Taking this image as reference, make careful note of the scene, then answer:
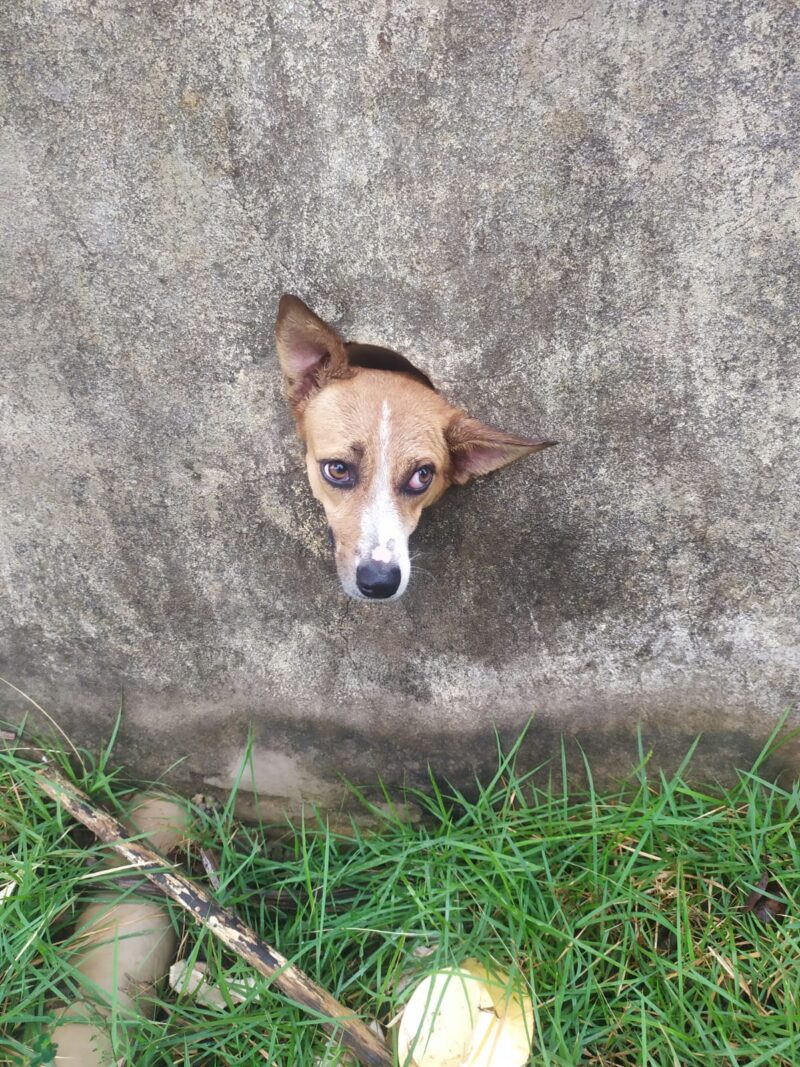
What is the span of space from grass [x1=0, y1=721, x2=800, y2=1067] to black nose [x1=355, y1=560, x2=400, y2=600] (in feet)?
3.14

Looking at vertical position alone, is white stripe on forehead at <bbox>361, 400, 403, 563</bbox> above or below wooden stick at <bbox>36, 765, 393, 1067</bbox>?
above

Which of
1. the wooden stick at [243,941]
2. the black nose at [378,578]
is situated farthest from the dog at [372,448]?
the wooden stick at [243,941]

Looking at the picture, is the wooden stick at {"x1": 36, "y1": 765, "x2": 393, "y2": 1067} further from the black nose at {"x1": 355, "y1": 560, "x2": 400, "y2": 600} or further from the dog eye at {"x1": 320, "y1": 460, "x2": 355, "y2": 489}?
the dog eye at {"x1": 320, "y1": 460, "x2": 355, "y2": 489}

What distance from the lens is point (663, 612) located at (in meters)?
2.66

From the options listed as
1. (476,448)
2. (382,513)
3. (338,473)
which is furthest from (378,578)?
(476,448)

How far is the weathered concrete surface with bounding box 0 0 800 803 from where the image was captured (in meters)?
2.17

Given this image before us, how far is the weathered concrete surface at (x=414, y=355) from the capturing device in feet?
7.13

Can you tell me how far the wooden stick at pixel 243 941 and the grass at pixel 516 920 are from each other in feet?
0.24

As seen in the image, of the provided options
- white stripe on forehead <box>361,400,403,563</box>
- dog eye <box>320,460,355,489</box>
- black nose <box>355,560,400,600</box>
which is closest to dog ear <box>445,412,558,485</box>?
white stripe on forehead <box>361,400,403,563</box>

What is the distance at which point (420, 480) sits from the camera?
2490 millimetres

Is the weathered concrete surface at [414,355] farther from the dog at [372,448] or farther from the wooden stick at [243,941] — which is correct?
the wooden stick at [243,941]

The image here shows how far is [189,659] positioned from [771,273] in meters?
2.56

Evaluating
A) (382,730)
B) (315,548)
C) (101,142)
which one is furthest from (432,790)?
(101,142)

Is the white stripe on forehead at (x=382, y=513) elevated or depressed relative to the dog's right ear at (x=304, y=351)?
depressed
